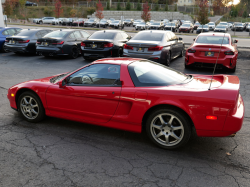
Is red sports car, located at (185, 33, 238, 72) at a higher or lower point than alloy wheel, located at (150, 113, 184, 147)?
higher

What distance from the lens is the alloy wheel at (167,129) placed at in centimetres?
392

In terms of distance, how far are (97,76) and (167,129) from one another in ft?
4.96

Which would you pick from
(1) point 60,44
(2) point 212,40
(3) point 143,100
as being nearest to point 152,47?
(2) point 212,40

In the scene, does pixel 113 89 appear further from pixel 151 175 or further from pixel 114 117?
pixel 151 175

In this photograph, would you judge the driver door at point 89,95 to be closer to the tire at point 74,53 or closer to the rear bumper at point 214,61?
the rear bumper at point 214,61

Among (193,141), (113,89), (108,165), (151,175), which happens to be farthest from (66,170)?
(193,141)

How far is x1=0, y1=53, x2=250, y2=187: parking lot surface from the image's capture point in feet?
10.8

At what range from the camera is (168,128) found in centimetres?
397

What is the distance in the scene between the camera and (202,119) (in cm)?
375

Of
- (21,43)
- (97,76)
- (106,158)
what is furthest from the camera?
(21,43)

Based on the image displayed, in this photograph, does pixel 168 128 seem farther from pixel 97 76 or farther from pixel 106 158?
pixel 97 76

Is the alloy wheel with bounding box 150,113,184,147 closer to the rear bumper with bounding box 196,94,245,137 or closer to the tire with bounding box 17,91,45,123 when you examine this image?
the rear bumper with bounding box 196,94,245,137

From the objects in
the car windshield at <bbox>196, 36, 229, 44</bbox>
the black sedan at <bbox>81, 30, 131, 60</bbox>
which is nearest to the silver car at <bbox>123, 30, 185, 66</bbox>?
the car windshield at <bbox>196, 36, 229, 44</bbox>

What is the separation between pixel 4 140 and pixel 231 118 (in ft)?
12.0
